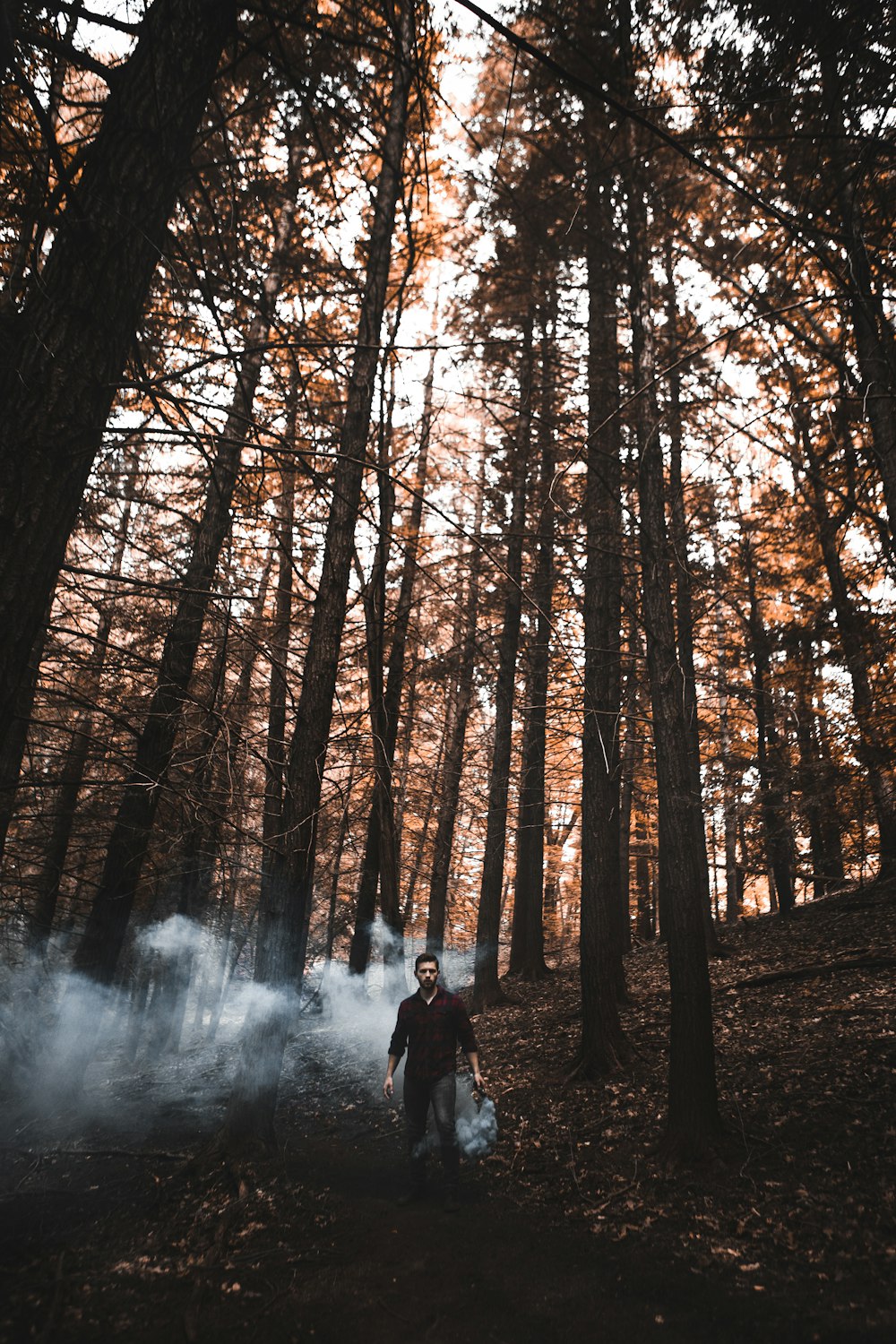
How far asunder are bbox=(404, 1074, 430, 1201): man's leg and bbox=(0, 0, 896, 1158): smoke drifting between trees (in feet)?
3.97

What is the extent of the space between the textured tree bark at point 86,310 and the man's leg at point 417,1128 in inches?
193

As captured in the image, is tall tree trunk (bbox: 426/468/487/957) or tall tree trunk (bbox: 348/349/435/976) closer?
tall tree trunk (bbox: 348/349/435/976)

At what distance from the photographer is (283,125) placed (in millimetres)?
3062

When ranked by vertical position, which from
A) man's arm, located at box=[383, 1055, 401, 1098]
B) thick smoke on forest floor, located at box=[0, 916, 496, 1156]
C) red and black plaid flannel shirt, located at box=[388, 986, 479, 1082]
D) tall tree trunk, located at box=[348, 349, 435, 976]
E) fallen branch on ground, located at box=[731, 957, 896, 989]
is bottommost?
thick smoke on forest floor, located at box=[0, 916, 496, 1156]

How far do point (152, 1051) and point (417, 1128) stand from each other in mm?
12796

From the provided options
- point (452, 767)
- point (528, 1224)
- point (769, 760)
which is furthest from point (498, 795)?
point (528, 1224)

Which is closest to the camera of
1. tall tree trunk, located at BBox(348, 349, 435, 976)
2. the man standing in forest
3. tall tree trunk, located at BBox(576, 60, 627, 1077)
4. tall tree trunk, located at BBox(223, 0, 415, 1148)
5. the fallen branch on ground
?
tall tree trunk, located at BBox(348, 349, 435, 976)

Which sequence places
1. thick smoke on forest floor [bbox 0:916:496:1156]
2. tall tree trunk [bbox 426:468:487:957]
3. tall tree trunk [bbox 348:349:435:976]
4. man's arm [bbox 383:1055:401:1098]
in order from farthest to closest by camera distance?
tall tree trunk [bbox 426:468:487:957] < thick smoke on forest floor [bbox 0:916:496:1156] < man's arm [bbox 383:1055:401:1098] < tall tree trunk [bbox 348:349:435:976]

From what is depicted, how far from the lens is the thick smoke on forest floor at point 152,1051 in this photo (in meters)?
7.80

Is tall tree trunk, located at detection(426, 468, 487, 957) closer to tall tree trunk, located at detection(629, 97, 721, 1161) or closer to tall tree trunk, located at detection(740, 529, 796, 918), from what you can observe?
tall tree trunk, located at detection(629, 97, 721, 1161)

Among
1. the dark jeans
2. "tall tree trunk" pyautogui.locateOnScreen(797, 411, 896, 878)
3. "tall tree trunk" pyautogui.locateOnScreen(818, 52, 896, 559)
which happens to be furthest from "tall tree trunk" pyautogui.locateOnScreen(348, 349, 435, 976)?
"tall tree trunk" pyautogui.locateOnScreen(797, 411, 896, 878)

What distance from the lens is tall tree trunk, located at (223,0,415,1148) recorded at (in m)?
5.36

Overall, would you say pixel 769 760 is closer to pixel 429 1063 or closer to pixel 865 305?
pixel 429 1063

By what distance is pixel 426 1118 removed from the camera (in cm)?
539
